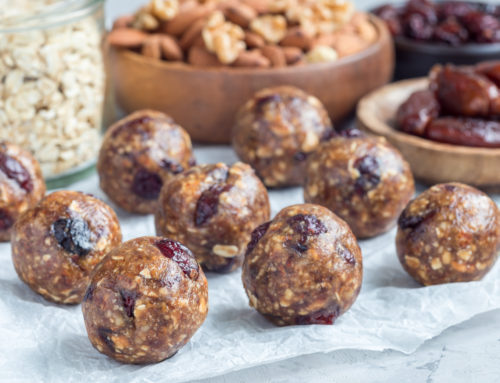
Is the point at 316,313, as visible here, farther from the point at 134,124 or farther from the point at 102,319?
the point at 134,124

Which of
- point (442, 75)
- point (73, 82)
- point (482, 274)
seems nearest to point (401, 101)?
point (442, 75)

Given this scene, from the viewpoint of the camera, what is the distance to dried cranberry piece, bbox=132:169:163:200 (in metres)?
1.62

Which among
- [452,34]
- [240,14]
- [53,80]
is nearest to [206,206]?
[53,80]

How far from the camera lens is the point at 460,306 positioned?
50.9 inches

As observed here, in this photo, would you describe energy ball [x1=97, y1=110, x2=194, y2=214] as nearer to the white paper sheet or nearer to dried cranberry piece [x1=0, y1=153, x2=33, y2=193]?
dried cranberry piece [x1=0, y1=153, x2=33, y2=193]

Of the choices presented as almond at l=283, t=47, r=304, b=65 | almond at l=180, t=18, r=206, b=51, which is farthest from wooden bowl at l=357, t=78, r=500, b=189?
almond at l=180, t=18, r=206, b=51

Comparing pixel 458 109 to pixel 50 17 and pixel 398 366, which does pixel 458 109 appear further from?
pixel 50 17

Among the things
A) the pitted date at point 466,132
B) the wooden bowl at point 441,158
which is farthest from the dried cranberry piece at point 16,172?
the pitted date at point 466,132

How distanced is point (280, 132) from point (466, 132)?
1.54 ft

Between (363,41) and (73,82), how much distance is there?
892 mm

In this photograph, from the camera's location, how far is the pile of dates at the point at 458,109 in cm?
174

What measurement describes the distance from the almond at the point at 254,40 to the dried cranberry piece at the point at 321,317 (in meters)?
0.99

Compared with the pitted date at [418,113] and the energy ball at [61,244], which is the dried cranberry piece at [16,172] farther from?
the pitted date at [418,113]

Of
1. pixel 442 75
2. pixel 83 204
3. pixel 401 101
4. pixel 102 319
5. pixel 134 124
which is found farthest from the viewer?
pixel 401 101
